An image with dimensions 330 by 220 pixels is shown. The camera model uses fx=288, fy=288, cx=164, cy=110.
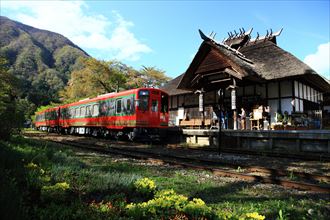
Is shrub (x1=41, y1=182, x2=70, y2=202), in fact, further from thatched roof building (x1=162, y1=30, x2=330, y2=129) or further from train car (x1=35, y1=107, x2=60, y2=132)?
train car (x1=35, y1=107, x2=60, y2=132)

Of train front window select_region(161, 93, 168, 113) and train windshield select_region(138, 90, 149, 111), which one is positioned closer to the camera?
train windshield select_region(138, 90, 149, 111)

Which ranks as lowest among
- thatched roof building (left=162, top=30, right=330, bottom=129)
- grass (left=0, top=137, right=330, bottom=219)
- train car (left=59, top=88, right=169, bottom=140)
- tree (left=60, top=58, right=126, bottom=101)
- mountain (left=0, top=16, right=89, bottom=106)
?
grass (left=0, top=137, right=330, bottom=219)

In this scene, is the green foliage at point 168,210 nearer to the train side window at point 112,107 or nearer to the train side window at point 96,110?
the train side window at point 112,107

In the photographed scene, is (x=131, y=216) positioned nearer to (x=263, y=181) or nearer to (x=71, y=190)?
(x=71, y=190)

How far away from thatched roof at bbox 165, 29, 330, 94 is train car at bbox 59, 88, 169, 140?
4824 millimetres

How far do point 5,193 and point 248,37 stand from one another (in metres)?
24.9

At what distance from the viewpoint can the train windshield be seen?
53.9 ft

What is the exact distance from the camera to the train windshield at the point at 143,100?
1642cm

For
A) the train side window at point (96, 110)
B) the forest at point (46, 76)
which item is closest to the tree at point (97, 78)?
the forest at point (46, 76)

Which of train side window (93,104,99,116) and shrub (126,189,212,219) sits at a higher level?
train side window (93,104,99,116)

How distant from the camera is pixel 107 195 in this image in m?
4.95

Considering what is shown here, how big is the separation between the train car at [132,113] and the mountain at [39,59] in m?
54.5

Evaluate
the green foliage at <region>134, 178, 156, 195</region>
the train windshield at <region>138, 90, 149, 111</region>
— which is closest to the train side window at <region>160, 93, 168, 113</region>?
the train windshield at <region>138, 90, 149, 111</region>

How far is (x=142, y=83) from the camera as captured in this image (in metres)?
54.1
